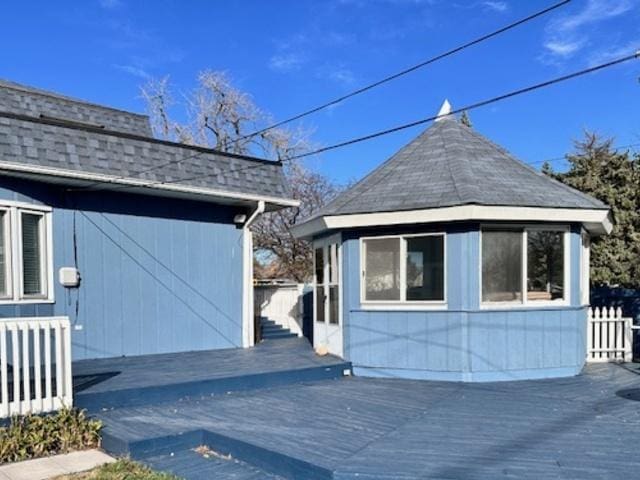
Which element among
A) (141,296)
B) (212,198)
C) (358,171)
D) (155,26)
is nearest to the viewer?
(141,296)

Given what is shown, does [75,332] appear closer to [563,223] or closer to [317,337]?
[317,337]

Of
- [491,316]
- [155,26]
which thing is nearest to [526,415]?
[491,316]

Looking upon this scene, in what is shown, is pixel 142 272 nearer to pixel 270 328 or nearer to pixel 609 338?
pixel 270 328

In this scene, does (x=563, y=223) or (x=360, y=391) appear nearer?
(x=360, y=391)

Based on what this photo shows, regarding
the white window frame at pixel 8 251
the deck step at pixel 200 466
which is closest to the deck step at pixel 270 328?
the white window frame at pixel 8 251

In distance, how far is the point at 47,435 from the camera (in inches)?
201

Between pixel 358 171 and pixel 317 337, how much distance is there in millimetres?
19238

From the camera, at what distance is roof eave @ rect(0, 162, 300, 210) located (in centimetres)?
749

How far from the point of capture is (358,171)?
28.4 m

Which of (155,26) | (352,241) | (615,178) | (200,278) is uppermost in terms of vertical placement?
(155,26)

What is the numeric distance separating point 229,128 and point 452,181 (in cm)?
2018

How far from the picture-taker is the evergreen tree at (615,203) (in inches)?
709

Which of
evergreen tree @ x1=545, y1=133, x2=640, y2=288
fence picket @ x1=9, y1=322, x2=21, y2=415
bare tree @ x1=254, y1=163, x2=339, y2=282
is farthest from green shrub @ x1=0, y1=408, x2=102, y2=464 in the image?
bare tree @ x1=254, y1=163, x2=339, y2=282

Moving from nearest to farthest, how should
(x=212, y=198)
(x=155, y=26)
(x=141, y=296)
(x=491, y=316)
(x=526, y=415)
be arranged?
(x=526, y=415)
(x=491, y=316)
(x=141, y=296)
(x=212, y=198)
(x=155, y=26)
